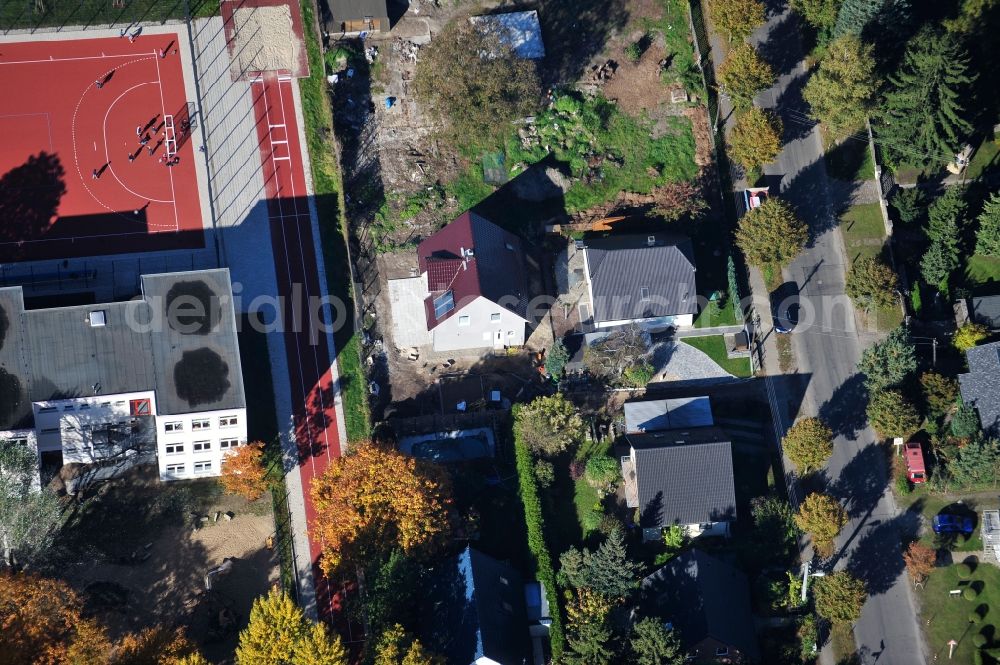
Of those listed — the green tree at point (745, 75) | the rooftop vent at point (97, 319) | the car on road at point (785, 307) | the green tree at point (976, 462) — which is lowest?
the green tree at point (976, 462)

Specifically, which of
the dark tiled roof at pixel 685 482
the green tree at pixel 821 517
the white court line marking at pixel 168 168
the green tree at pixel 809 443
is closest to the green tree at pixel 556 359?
the dark tiled roof at pixel 685 482

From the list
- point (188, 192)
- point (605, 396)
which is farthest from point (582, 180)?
point (188, 192)

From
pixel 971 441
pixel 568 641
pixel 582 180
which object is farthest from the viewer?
pixel 582 180

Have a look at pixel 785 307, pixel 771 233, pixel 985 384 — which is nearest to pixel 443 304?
pixel 771 233

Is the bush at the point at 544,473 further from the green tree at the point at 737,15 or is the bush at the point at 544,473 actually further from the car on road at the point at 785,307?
the green tree at the point at 737,15

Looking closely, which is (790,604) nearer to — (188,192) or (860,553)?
(860,553)

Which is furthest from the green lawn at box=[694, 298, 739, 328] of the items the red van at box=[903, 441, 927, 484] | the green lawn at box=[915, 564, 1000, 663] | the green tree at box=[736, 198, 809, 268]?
the green lawn at box=[915, 564, 1000, 663]
